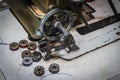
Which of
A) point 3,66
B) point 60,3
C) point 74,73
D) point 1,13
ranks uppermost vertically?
point 1,13

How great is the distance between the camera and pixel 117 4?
87.4 inches

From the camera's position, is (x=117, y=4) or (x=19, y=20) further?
(x=117, y=4)

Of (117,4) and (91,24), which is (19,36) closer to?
(91,24)

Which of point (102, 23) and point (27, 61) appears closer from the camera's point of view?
point (27, 61)

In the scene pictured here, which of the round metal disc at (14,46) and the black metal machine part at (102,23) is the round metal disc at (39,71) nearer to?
the round metal disc at (14,46)

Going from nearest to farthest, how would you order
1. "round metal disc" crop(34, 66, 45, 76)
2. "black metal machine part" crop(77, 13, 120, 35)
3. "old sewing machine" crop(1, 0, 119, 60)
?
1. "round metal disc" crop(34, 66, 45, 76)
2. "old sewing machine" crop(1, 0, 119, 60)
3. "black metal machine part" crop(77, 13, 120, 35)

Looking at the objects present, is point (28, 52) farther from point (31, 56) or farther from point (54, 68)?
point (54, 68)

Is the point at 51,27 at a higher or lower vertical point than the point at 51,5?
lower

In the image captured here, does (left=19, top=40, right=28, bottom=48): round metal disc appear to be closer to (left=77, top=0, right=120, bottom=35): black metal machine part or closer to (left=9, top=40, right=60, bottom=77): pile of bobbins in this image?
(left=9, top=40, right=60, bottom=77): pile of bobbins

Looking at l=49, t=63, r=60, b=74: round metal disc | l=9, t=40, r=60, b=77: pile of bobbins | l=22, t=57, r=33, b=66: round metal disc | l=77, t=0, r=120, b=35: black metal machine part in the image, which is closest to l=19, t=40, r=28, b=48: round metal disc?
l=9, t=40, r=60, b=77: pile of bobbins

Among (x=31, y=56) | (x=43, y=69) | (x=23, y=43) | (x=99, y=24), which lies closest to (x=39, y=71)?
(x=43, y=69)

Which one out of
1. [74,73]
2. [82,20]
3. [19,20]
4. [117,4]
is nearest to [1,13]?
[19,20]

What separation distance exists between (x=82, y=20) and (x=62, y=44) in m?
0.29

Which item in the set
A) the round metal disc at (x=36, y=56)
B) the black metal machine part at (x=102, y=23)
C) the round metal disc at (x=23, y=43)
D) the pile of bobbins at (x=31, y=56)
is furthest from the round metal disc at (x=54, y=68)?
the black metal machine part at (x=102, y=23)
